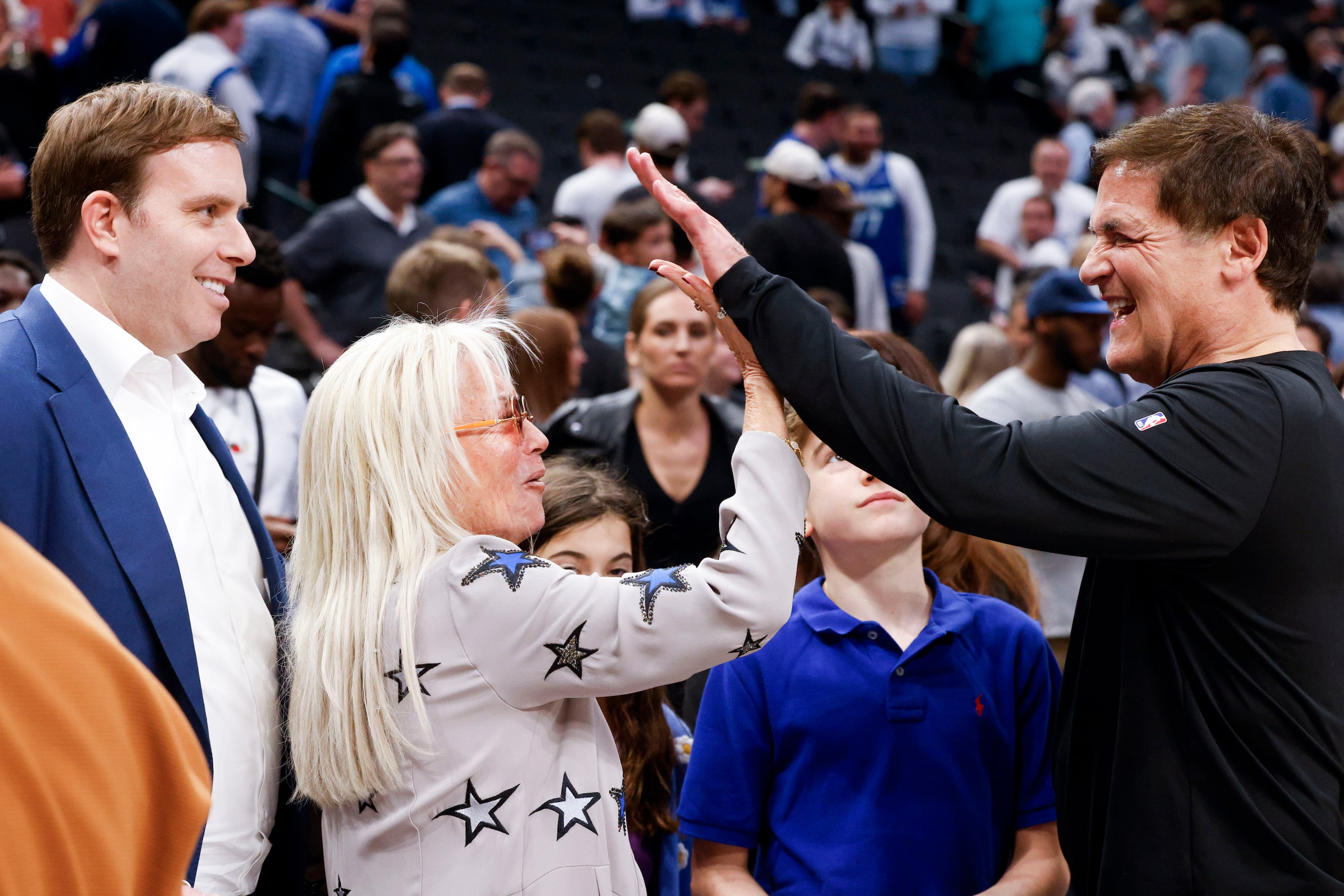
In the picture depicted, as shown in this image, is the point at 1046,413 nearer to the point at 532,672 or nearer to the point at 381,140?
the point at 532,672

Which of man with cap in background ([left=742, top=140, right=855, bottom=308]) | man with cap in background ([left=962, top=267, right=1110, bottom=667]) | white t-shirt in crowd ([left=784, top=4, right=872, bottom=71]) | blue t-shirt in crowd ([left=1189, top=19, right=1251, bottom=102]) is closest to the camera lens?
man with cap in background ([left=962, top=267, right=1110, bottom=667])

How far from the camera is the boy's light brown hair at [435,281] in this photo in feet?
13.3

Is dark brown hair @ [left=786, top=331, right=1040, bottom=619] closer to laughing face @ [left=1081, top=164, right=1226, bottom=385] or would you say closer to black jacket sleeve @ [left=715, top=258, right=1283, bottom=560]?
laughing face @ [left=1081, top=164, right=1226, bottom=385]

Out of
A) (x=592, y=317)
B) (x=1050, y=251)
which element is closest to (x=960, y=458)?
(x=592, y=317)

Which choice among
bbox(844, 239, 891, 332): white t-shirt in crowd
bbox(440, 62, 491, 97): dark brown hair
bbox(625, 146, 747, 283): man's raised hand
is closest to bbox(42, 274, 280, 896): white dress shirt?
bbox(625, 146, 747, 283): man's raised hand

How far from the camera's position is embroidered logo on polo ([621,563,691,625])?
1.64 metres

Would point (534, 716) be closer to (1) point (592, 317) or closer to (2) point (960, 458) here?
(2) point (960, 458)

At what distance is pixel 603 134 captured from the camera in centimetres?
688

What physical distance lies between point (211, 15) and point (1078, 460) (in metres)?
6.18

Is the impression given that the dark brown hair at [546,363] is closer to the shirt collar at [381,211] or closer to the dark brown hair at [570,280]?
the dark brown hair at [570,280]

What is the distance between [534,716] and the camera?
1.72m

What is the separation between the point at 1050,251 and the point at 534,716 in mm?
6749

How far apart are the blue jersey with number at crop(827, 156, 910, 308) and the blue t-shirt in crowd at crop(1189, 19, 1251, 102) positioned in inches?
240

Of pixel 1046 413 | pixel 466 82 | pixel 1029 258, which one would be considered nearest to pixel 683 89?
pixel 466 82
